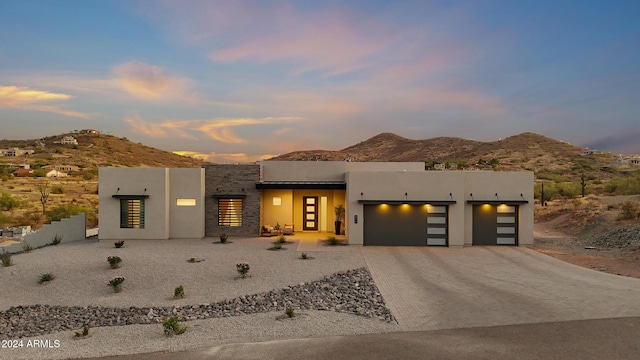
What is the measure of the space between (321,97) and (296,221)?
1550 cm

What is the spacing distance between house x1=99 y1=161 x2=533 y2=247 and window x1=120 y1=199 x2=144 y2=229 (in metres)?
0.06

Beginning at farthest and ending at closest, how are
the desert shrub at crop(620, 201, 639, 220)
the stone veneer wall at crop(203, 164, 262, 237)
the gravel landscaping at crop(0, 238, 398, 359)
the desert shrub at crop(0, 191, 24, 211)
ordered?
the desert shrub at crop(0, 191, 24, 211)
the desert shrub at crop(620, 201, 639, 220)
the stone veneer wall at crop(203, 164, 262, 237)
the gravel landscaping at crop(0, 238, 398, 359)

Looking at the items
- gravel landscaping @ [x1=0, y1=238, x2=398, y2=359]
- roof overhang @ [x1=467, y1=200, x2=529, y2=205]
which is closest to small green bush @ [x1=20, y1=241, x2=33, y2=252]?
gravel landscaping @ [x1=0, y1=238, x2=398, y2=359]

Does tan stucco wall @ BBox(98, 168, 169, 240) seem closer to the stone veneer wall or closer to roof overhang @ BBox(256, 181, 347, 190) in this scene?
the stone veneer wall

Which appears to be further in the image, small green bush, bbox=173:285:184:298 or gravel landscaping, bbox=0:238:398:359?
small green bush, bbox=173:285:184:298

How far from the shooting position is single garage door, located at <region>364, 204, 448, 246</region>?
19.3m

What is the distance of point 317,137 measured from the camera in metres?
46.1

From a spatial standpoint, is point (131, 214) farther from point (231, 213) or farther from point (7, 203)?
point (7, 203)

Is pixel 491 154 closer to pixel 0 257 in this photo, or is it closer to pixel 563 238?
pixel 563 238

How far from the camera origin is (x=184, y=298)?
11.6 metres

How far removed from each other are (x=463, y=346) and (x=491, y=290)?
4.87 m

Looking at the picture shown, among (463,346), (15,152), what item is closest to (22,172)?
(15,152)

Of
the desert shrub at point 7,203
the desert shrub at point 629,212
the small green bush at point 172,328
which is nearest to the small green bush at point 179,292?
the small green bush at point 172,328

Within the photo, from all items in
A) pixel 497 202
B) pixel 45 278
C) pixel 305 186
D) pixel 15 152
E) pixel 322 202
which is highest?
pixel 15 152
